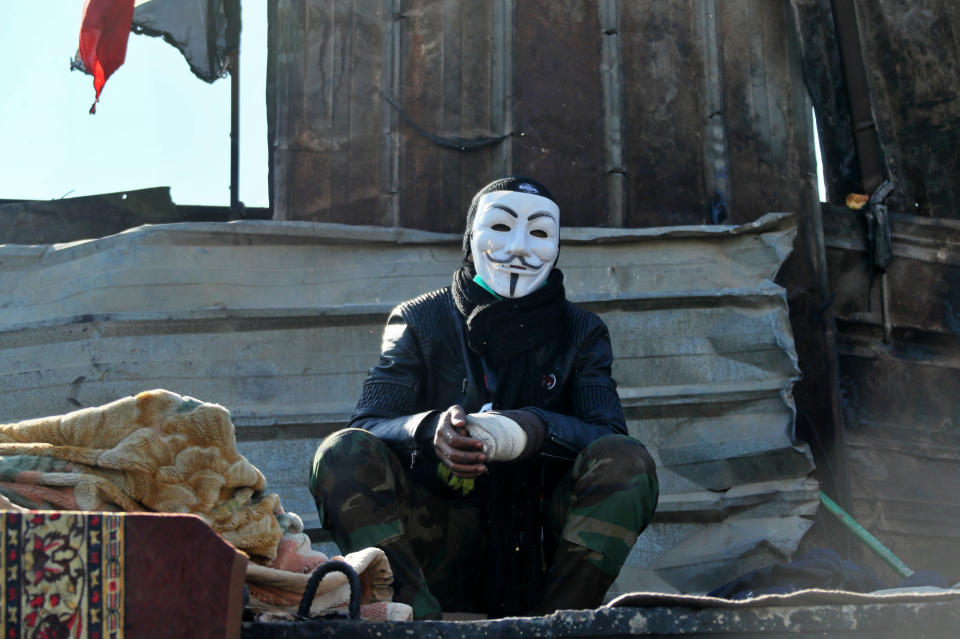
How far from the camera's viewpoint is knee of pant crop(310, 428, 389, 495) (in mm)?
2721

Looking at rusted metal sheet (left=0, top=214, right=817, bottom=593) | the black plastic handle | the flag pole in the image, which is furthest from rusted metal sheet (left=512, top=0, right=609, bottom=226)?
the black plastic handle

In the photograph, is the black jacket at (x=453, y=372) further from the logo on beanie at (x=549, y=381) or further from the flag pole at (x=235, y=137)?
the flag pole at (x=235, y=137)

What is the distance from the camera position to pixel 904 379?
5.06 meters

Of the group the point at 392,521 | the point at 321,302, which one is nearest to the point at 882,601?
the point at 392,521

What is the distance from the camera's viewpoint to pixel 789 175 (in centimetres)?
518

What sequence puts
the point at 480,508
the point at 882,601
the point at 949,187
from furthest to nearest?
the point at 949,187, the point at 480,508, the point at 882,601

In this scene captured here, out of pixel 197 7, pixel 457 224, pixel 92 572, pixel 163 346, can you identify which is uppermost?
pixel 197 7

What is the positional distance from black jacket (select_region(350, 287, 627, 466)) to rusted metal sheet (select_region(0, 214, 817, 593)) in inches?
48.4

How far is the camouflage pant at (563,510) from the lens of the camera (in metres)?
2.66

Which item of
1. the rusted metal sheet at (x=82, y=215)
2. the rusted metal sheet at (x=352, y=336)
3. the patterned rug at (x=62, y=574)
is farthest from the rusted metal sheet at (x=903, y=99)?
the patterned rug at (x=62, y=574)

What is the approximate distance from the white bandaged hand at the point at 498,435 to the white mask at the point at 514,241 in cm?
64

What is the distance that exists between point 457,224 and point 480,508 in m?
2.04

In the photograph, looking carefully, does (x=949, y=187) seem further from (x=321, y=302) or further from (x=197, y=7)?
(x=197, y=7)

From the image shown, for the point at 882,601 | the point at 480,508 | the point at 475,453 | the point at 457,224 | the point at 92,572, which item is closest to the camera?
the point at 92,572
